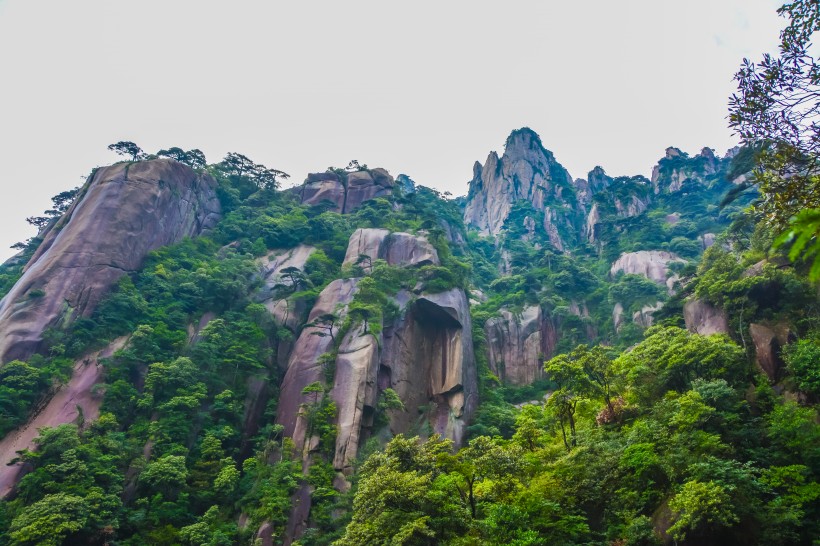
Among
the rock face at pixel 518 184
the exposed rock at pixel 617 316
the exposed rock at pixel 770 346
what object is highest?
the rock face at pixel 518 184

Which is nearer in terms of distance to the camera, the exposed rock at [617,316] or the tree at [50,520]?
the tree at [50,520]

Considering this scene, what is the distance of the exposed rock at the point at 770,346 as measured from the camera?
67.1ft

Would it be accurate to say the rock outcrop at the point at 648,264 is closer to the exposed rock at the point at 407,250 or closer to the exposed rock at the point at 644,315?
the exposed rock at the point at 644,315

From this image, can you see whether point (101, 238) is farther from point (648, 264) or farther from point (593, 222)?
point (593, 222)

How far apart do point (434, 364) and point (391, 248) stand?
1269 cm

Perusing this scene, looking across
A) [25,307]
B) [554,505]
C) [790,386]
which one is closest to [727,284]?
[790,386]

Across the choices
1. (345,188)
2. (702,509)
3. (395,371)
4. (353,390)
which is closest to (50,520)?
(353,390)

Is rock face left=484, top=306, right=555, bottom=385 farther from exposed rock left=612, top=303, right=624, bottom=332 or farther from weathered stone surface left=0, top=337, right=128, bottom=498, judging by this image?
weathered stone surface left=0, top=337, right=128, bottom=498

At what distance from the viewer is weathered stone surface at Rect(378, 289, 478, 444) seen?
113 feet

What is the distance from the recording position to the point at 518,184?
9112 cm

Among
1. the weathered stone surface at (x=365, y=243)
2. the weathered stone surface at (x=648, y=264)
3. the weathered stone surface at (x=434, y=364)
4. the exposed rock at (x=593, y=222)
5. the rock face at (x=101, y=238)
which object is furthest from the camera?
the exposed rock at (x=593, y=222)

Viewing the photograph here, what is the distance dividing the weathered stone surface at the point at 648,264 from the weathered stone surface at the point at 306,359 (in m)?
30.3

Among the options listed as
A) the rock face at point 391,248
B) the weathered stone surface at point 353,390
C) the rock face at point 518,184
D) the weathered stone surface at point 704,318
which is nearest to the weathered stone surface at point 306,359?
the weathered stone surface at point 353,390

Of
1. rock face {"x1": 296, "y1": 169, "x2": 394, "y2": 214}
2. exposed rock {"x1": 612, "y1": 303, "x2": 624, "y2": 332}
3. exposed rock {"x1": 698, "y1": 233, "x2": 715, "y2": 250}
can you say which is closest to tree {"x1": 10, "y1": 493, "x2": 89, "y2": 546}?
exposed rock {"x1": 612, "y1": 303, "x2": 624, "y2": 332}
